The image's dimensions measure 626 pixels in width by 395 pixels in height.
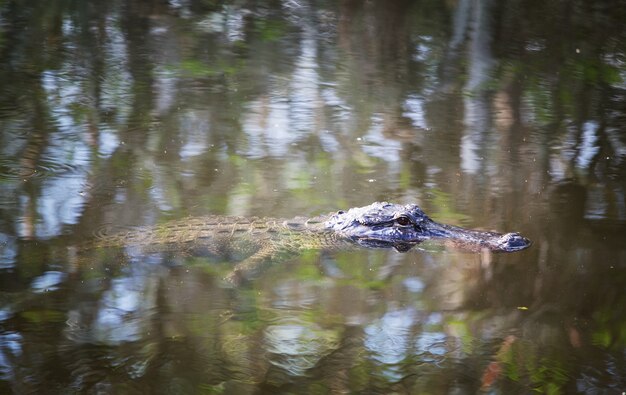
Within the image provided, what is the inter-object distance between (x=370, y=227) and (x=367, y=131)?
2.27 m

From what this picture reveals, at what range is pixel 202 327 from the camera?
412cm

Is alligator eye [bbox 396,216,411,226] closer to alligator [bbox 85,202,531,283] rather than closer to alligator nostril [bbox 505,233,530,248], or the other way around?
alligator [bbox 85,202,531,283]

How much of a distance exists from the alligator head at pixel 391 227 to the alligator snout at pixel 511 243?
22 centimetres

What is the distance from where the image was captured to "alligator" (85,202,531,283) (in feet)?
16.8

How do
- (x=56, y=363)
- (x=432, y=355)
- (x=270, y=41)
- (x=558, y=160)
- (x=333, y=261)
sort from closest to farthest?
(x=56, y=363) → (x=432, y=355) → (x=333, y=261) → (x=558, y=160) → (x=270, y=41)

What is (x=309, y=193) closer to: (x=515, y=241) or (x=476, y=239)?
(x=476, y=239)

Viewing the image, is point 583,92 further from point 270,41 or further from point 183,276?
point 183,276

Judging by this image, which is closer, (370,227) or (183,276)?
(183,276)

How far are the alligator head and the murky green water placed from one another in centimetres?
23

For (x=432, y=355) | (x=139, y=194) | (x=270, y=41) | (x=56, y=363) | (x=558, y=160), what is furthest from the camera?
(x=270, y=41)

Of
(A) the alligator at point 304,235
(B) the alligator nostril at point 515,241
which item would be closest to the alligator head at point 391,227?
(A) the alligator at point 304,235

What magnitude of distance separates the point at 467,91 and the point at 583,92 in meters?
1.41

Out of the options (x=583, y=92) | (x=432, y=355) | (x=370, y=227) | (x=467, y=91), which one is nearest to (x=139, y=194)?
(x=370, y=227)

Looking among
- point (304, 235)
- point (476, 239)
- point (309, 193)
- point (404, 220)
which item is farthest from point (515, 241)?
point (309, 193)
